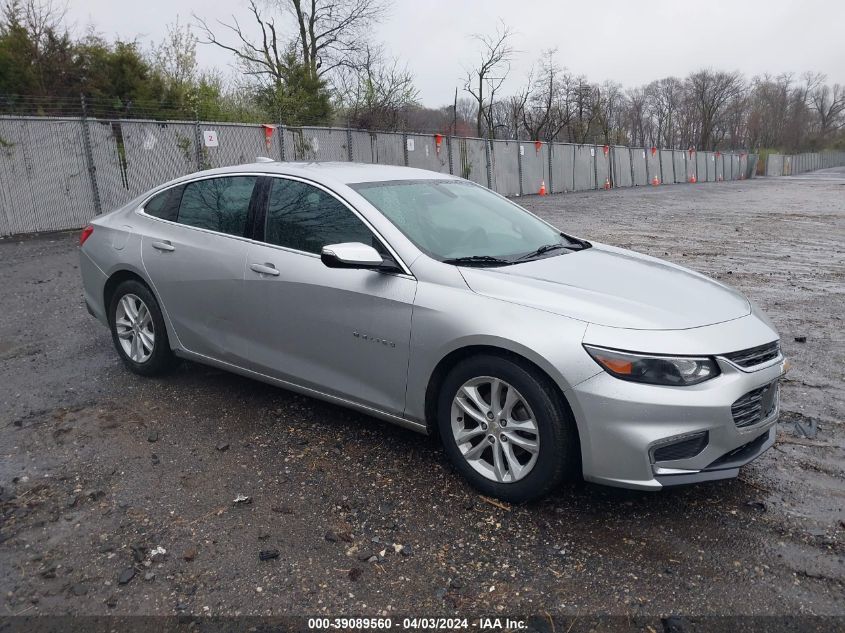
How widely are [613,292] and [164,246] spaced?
9.93ft

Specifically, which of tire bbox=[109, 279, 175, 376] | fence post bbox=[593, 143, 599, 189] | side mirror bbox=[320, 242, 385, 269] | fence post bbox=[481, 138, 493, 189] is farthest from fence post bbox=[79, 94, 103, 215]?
fence post bbox=[593, 143, 599, 189]

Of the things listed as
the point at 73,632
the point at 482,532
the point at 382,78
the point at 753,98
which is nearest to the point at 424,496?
the point at 482,532

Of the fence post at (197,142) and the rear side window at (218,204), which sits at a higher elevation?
the fence post at (197,142)

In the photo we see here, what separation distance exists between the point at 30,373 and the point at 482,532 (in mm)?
3891

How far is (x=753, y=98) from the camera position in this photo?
99.1 m

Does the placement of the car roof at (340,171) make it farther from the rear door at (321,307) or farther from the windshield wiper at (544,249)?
the windshield wiper at (544,249)

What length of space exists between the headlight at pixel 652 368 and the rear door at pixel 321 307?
3.40 feet

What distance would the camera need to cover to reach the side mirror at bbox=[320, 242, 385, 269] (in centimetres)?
356

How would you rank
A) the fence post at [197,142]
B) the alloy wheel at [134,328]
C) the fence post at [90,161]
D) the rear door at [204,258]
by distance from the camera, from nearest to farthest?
the rear door at [204,258], the alloy wheel at [134,328], the fence post at [90,161], the fence post at [197,142]

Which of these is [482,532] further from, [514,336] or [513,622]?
[514,336]

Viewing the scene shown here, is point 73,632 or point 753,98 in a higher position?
point 753,98

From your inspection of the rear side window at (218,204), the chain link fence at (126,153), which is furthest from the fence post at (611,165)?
the rear side window at (218,204)

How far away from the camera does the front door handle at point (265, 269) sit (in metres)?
4.10

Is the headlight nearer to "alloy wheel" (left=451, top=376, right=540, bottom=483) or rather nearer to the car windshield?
"alloy wheel" (left=451, top=376, right=540, bottom=483)
